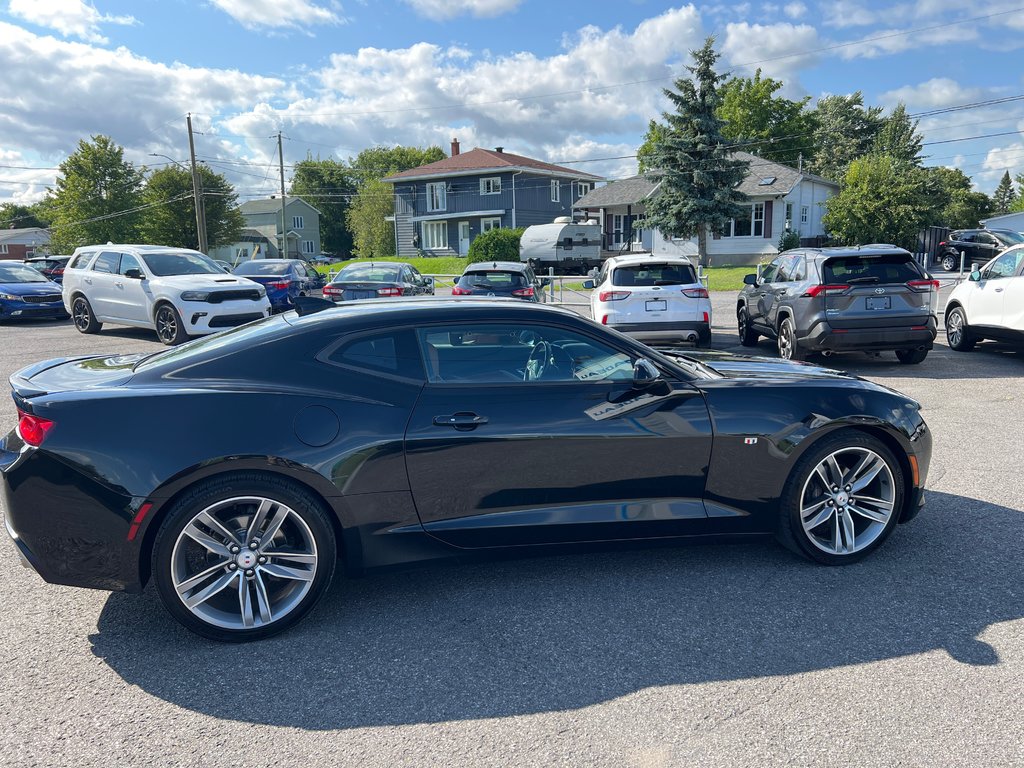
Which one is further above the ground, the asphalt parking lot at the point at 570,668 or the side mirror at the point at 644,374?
the side mirror at the point at 644,374

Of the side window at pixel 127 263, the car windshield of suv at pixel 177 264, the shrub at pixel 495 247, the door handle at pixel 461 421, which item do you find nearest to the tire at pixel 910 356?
the door handle at pixel 461 421

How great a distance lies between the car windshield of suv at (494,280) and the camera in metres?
13.9

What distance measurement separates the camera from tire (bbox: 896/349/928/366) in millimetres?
11154

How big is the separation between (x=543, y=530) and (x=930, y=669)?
5.79 ft

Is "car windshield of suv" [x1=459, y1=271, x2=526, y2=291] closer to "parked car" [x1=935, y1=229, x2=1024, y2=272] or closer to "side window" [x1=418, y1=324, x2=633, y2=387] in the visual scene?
"side window" [x1=418, y1=324, x2=633, y2=387]

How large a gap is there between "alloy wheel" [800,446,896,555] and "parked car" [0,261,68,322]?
20.6 m

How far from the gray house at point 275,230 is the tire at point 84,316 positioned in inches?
2409

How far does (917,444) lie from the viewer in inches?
169

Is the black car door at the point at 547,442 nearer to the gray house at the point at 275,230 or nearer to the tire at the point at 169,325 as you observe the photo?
the tire at the point at 169,325

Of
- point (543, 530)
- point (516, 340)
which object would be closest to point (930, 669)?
point (543, 530)

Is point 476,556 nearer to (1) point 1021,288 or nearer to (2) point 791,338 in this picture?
(2) point 791,338

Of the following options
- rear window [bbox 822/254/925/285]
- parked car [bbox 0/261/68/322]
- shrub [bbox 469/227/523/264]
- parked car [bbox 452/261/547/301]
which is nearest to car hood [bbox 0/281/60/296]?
parked car [bbox 0/261/68/322]

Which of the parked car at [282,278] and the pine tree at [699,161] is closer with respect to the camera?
the parked car at [282,278]

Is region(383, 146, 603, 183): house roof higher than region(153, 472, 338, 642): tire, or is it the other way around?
region(383, 146, 603, 183): house roof
